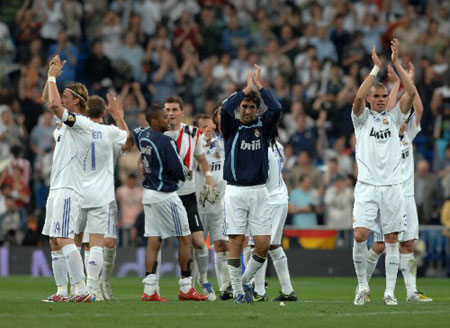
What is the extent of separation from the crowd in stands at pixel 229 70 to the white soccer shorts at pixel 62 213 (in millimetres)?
10301

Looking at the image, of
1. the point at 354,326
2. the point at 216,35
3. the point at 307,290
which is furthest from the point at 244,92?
the point at 216,35

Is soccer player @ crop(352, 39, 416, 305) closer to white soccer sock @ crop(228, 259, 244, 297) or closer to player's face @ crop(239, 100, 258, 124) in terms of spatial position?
player's face @ crop(239, 100, 258, 124)

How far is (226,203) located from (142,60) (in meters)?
15.0

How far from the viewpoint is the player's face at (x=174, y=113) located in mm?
15641

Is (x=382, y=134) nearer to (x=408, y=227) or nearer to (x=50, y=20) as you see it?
(x=408, y=227)

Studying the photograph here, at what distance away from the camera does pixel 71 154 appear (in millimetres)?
13875

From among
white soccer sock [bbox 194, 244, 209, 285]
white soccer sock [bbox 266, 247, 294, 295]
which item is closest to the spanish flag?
white soccer sock [bbox 194, 244, 209, 285]

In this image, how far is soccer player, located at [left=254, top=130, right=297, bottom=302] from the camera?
14.9 m

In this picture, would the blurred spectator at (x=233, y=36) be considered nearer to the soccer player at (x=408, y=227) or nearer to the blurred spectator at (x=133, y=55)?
the blurred spectator at (x=133, y=55)

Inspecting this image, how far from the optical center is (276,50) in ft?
93.2

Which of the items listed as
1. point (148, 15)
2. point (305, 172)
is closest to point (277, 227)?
point (305, 172)

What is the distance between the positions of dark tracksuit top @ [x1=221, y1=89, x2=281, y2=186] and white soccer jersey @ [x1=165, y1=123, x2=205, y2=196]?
1.74 metres

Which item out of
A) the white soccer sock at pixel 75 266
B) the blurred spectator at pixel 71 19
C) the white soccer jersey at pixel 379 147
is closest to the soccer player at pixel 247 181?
the white soccer jersey at pixel 379 147

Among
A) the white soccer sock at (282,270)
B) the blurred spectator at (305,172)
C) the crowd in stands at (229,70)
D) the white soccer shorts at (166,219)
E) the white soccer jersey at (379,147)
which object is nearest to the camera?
the white soccer jersey at (379,147)
